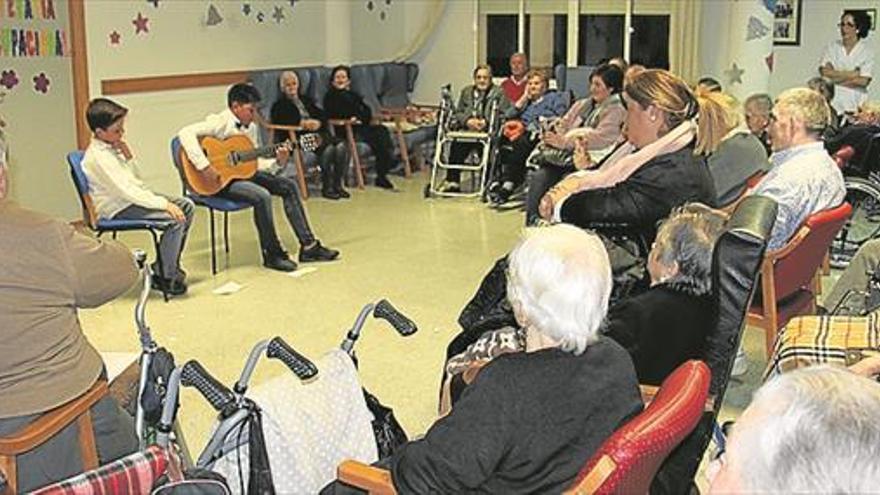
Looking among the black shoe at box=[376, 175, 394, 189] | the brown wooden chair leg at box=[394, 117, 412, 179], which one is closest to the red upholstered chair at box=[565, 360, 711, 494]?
the black shoe at box=[376, 175, 394, 189]

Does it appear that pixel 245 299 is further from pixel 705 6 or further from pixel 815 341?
pixel 705 6

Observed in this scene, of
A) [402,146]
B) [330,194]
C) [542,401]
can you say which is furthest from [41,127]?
[542,401]

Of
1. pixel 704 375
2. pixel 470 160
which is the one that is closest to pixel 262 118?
pixel 470 160

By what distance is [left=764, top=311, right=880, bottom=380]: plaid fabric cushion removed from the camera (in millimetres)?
2709

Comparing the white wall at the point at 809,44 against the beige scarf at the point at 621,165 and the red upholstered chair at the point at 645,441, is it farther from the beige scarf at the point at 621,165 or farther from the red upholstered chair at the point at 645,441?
the red upholstered chair at the point at 645,441

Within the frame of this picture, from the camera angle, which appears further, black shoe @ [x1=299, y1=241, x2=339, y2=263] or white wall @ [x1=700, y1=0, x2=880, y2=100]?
white wall @ [x1=700, y1=0, x2=880, y2=100]

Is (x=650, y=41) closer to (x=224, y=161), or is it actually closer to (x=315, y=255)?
(x=315, y=255)

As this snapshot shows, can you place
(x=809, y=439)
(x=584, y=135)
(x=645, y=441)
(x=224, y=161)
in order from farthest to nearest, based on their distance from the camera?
(x=584, y=135) → (x=224, y=161) → (x=645, y=441) → (x=809, y=439)

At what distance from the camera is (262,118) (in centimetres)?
830

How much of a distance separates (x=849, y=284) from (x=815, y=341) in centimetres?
125

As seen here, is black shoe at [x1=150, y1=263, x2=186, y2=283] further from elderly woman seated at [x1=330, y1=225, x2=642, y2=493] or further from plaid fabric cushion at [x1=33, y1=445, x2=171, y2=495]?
plaid fabric cushion at [x1=33, y1=445, x2=171, y2=495]

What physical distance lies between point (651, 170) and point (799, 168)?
2.54ft

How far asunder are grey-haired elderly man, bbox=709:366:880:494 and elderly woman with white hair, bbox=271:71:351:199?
7.11m

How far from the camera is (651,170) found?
372cm
